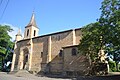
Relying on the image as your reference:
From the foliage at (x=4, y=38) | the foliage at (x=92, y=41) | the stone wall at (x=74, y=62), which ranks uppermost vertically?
the foliage at (x=4, y=38)

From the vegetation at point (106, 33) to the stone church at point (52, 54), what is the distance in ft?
20.5

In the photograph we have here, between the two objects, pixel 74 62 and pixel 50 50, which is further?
pixel 50 50

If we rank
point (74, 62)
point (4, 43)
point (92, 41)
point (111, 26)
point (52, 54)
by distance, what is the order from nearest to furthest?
point (111, 26)
point (92, 41)
point (74, 62)
point (52, 54)
point (4, 43)

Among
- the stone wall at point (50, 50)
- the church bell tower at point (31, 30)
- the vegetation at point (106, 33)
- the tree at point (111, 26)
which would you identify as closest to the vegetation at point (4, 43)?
the church bell tower at point (31, 30)

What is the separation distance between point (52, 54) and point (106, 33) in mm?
21822

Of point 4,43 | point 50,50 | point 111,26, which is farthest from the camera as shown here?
point 4,43

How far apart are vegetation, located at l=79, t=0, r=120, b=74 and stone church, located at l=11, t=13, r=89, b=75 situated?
6240 millimetres

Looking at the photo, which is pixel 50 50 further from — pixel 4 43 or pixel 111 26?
pixel 111 26

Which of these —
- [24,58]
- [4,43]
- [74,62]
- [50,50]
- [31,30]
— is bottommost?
[74,62]

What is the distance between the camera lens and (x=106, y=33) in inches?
986

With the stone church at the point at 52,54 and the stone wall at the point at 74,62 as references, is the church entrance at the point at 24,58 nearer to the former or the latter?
the stone church at the point at 52,54

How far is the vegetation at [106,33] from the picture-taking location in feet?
78.6

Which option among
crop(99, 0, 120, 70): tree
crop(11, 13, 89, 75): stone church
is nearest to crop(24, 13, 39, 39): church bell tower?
crop(11, 13, 89, 75): stone church

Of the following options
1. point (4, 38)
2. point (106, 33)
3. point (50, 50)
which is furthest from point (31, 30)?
point (106, 33)
